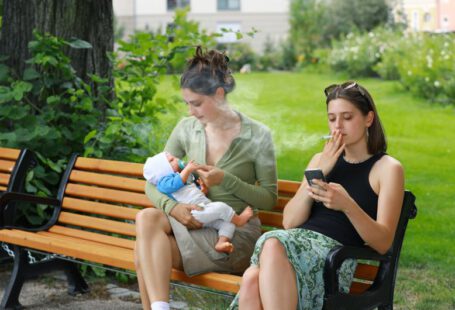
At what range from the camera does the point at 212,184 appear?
3.89 meters

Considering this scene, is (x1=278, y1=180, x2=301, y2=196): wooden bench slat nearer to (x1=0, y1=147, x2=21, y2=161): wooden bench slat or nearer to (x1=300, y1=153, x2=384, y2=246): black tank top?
(x1=300, y1=153, x2=384, y2=246): black tank top

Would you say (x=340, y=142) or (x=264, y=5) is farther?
(x=264, y=5)

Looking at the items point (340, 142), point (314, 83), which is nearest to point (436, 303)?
point (340, 142)

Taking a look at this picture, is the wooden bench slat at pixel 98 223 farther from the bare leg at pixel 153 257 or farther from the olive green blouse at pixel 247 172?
the bare leg at pixel 153 257

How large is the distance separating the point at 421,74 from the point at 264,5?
84.8 feet

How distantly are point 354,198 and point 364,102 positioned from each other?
365 mm

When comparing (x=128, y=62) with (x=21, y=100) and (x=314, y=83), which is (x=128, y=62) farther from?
(x=314, y=83)

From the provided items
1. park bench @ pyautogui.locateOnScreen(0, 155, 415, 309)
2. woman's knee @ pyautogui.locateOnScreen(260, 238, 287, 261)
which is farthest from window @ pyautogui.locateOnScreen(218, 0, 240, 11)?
woman's knee @ pyautogui.locateOnScreen(260, 238, 287, 261)

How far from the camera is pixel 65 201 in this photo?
16.4ft

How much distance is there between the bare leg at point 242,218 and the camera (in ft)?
12.8

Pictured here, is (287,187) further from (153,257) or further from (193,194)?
(153,257)

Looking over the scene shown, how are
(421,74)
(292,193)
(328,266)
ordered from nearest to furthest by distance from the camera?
1. (328,266)
2. (292,193)
3. (421,74)

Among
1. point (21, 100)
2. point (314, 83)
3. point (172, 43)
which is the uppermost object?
point (172, 43)

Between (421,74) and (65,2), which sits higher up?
(65,2)
